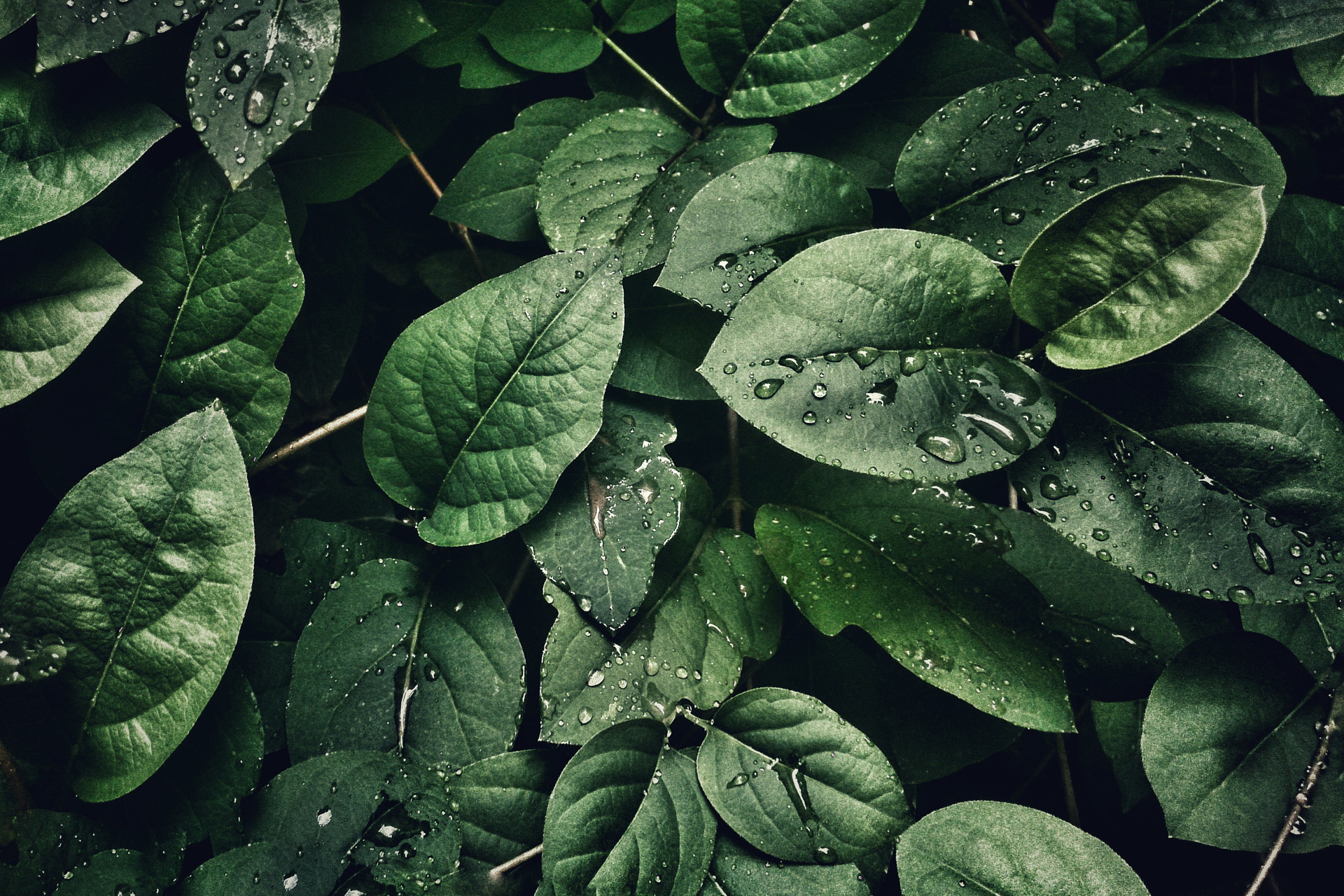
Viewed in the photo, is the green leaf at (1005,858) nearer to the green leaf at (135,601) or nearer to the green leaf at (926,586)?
the green leaf at (926,586)

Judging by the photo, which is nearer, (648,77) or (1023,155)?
(1023,155)

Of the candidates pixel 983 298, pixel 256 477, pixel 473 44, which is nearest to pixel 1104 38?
pixel 983 298

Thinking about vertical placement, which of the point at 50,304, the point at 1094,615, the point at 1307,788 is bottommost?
the point at 1307,788

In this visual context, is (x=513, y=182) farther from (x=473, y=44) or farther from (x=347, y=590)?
(x=347, y=590)

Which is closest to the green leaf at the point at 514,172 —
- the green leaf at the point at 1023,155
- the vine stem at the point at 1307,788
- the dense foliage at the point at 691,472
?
the dense foliage at the point at 691,472

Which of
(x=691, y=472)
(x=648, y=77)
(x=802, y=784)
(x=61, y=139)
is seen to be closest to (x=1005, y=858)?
(x=802, y=784)

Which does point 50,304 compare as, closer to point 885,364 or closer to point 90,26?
point 90,26

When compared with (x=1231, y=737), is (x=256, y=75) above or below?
above
